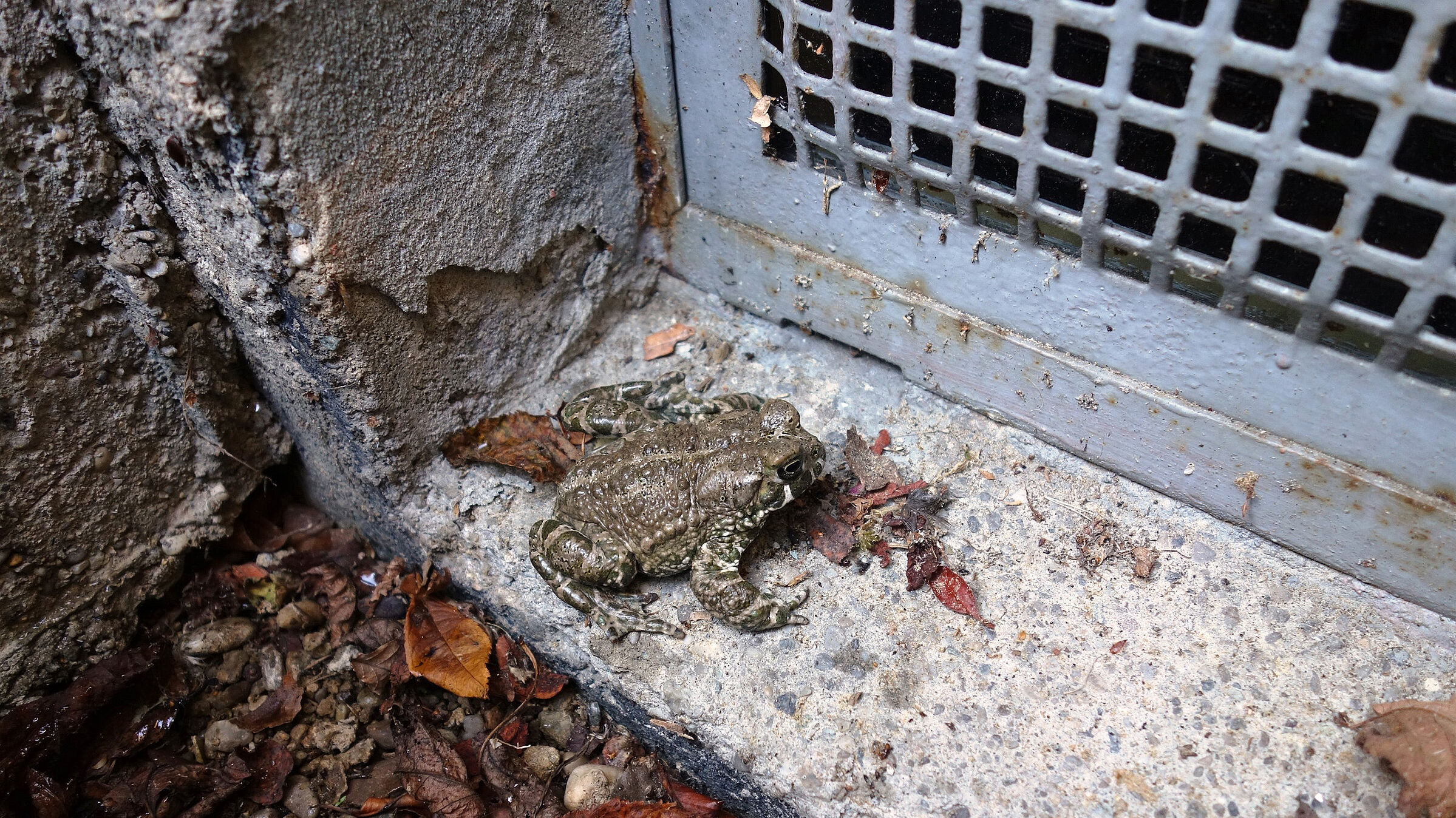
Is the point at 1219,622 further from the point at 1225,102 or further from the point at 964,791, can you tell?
the point at 1225,102

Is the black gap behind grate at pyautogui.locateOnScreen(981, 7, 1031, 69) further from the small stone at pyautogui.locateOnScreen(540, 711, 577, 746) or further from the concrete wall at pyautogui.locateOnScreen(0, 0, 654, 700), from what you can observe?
the small stone at pyautogui.locateOnScreen(540, 711, 577, 746)

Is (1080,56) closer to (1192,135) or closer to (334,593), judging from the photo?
(1192,135)

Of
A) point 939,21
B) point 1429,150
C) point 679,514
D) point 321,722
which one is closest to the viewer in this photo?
point 1429,150

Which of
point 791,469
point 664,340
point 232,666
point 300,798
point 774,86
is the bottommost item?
point 300,798

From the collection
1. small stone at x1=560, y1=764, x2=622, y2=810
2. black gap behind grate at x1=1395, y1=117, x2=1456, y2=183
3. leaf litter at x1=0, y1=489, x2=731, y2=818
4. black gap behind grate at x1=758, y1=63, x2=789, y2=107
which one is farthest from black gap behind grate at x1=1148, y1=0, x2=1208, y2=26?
small stone at x1=560, y1=764, x2=622, y2=810

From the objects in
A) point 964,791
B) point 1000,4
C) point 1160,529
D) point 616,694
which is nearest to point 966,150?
point 1000,4

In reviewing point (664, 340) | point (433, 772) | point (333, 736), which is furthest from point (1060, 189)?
point (333, 736)
